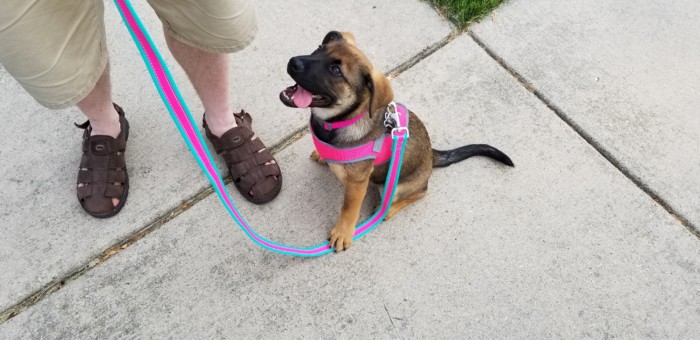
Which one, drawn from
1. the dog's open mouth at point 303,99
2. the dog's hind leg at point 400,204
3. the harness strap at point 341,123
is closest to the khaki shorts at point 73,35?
the dog's open mouth at point 303,99

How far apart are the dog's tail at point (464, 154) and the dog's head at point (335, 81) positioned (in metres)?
0.76

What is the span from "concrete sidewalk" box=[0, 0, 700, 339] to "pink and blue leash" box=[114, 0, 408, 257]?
0.17m

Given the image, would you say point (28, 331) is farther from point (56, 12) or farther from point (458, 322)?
point (458, 322)

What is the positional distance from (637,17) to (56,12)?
12.1ft

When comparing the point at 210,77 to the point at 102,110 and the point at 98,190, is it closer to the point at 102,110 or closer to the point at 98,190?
the point at 102,110

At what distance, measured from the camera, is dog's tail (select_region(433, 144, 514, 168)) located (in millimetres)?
2848

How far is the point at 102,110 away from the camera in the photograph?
270cm

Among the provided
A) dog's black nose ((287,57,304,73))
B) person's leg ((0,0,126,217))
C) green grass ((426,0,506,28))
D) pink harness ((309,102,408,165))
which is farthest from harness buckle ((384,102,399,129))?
green grass ((426,0,506,28))

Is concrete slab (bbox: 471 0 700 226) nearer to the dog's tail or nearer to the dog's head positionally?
the dog's tail

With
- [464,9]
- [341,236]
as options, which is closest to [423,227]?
[341,236]

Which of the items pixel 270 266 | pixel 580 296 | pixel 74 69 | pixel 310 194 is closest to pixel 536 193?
pixel 580 296

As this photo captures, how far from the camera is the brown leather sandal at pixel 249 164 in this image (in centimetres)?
280

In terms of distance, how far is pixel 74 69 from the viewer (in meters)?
2.17

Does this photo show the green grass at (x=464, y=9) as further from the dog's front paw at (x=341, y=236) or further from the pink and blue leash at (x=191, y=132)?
the dog's front paw at (x=341, y=236)
